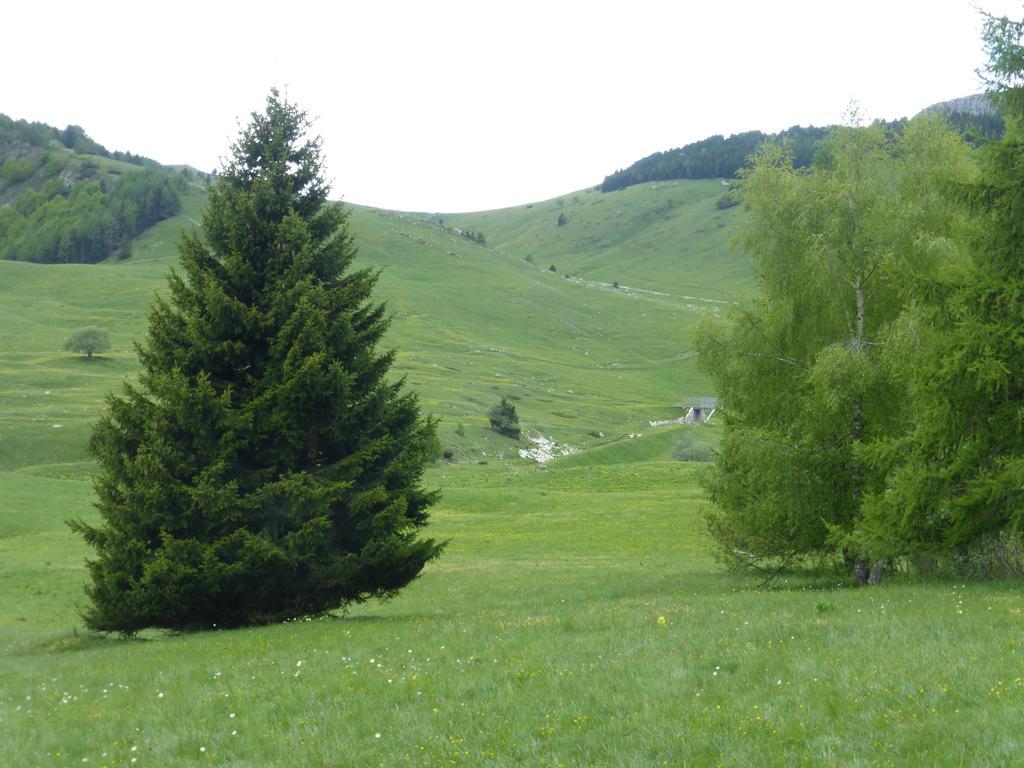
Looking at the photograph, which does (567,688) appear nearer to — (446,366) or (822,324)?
(822,324)

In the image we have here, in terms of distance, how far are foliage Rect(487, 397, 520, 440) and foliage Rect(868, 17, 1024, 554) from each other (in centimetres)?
8297

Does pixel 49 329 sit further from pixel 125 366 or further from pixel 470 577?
pixel 470 577

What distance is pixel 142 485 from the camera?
20000mm

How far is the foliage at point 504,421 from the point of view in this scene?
329 feet

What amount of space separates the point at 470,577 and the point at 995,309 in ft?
85.2

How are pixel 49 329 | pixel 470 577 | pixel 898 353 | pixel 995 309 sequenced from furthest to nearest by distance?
1. pixel 49 329
2. pixel 470 577
3. pixel 898 353
4. pixel 995 309

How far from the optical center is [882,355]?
20.0m

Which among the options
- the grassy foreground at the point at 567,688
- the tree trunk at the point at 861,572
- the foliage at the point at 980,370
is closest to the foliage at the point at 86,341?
the grassy foreground at the point at 567,688

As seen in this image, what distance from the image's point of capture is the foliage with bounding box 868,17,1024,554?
1606 cm

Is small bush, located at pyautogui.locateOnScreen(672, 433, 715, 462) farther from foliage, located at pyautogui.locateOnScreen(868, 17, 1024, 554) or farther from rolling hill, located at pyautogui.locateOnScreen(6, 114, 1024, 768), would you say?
foliage, located at pyautogui.locateOnScreen(868, 17, 1024, 554)

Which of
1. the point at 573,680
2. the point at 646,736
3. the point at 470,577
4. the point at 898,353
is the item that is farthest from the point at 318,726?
the point at 470,577

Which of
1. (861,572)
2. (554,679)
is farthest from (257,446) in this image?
(861,572)

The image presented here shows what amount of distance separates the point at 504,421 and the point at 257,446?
259 ft

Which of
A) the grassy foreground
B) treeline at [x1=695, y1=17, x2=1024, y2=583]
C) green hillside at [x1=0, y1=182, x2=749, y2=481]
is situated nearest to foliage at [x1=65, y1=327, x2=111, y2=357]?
green hillside at [x1=0, y1=182, x2=749, y2=481]
